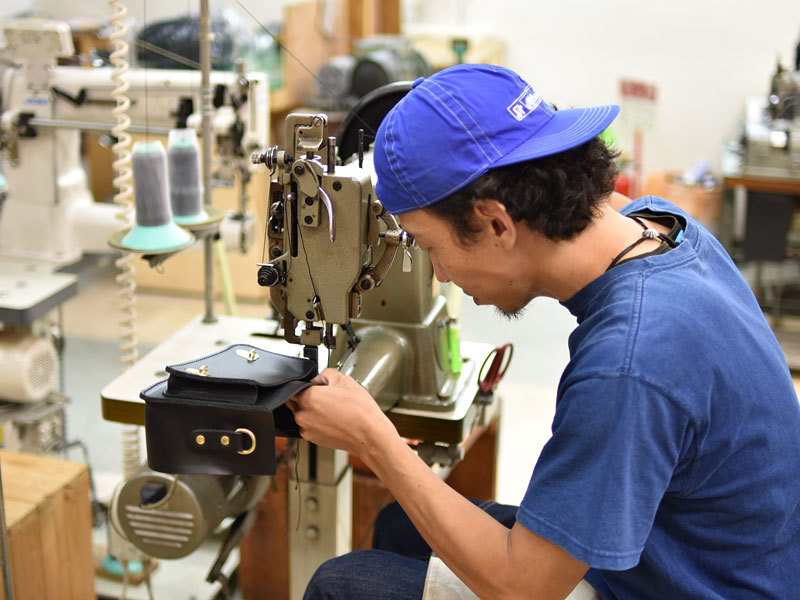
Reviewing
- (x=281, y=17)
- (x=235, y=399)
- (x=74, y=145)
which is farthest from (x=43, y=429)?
(x=281, y=17)

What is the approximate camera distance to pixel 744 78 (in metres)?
4.86

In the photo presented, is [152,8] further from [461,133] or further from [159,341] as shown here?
[461,133]

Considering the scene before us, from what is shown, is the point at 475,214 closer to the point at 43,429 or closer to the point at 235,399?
the point at 235,399

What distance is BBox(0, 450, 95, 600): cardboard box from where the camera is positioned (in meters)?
1.67

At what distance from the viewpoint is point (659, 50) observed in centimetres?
499

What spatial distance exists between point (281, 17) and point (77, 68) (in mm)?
2859

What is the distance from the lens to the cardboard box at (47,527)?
5.48 feet

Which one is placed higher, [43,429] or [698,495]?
[698,495]

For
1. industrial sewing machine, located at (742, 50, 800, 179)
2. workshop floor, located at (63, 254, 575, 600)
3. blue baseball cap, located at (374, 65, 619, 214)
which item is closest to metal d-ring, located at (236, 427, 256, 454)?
blue baseball cap, located at (374, 65, 619, 214)

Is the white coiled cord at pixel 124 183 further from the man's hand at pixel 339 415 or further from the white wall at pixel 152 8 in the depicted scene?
the white wall at pixel 152 8

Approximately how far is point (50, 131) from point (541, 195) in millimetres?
1663

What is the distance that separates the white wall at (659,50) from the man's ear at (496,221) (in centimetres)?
414

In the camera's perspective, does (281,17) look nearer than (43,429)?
No

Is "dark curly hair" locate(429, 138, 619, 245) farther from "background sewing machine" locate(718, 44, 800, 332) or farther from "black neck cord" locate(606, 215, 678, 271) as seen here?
"background sewing machine" locate(718, 44, 800, 332)
